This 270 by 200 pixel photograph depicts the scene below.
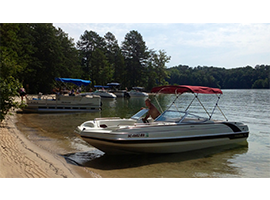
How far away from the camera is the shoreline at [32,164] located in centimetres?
602

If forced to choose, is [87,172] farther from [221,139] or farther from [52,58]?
[52,58]

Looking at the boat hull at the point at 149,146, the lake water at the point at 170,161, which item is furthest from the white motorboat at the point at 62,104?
the boat hull at the point at 149,146

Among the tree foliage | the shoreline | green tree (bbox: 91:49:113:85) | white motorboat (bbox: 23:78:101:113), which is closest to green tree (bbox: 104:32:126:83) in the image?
green tree (bbox: 91:49:113:85)

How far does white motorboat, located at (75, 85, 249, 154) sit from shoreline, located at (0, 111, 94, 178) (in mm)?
1276

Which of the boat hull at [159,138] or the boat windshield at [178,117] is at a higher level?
the boat windshield at [178,117]

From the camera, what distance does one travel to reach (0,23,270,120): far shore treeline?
955 inches

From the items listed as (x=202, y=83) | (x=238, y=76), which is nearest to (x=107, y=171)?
(x=202, y=83)

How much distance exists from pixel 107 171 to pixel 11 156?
3152 mm

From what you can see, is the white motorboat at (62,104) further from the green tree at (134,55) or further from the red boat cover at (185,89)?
the green tree at (134,55)

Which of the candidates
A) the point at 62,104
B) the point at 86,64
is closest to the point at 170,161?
the point at 62,104

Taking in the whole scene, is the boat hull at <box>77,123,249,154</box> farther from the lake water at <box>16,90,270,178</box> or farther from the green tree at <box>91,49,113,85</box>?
the green tree at <box>91,49,113,85</box>

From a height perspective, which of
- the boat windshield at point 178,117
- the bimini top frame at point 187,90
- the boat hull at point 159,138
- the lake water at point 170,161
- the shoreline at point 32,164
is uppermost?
the bimini top frame at point 187,90

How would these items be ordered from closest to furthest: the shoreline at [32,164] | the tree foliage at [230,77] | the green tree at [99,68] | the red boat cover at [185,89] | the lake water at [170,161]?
1. the shoreline at [32,164]
2. the lake water at [170,161]
3. the red boat cover at [185,89]
4. the green tree at [99,68]
5. the tree foliage at [230,77]

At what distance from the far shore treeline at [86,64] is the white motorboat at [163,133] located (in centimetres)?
566
